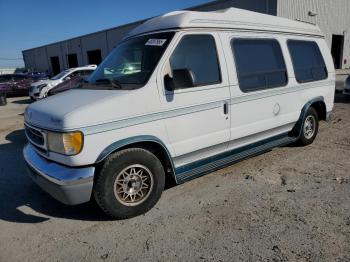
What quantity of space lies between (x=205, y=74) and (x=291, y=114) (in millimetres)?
2177

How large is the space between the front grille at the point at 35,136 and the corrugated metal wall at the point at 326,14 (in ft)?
64.7

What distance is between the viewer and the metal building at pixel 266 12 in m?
21.4

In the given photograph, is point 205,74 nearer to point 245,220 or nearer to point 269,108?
point 269,108

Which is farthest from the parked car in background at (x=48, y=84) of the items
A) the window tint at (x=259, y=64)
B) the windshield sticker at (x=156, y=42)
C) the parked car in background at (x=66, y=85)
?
the window tint at (x=259, y=64)

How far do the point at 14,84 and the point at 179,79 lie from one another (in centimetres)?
2042

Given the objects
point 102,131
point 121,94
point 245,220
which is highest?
point 121,94

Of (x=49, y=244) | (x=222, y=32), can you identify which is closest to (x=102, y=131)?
(x=49, y=244)

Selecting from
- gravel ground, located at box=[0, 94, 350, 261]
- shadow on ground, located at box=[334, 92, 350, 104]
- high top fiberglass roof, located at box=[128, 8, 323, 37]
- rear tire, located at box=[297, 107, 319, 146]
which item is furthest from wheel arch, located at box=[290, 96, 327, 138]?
shadow on ground, located at box=[334, 92, 350, 104]

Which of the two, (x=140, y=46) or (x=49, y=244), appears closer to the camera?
(x=49, y=244)

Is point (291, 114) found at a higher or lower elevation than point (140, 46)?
lower

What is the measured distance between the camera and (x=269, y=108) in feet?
16.7

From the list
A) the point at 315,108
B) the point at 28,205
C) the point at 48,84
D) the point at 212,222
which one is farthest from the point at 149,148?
the point at 48,84

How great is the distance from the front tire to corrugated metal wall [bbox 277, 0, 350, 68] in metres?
19.5

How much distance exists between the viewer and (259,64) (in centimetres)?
496
